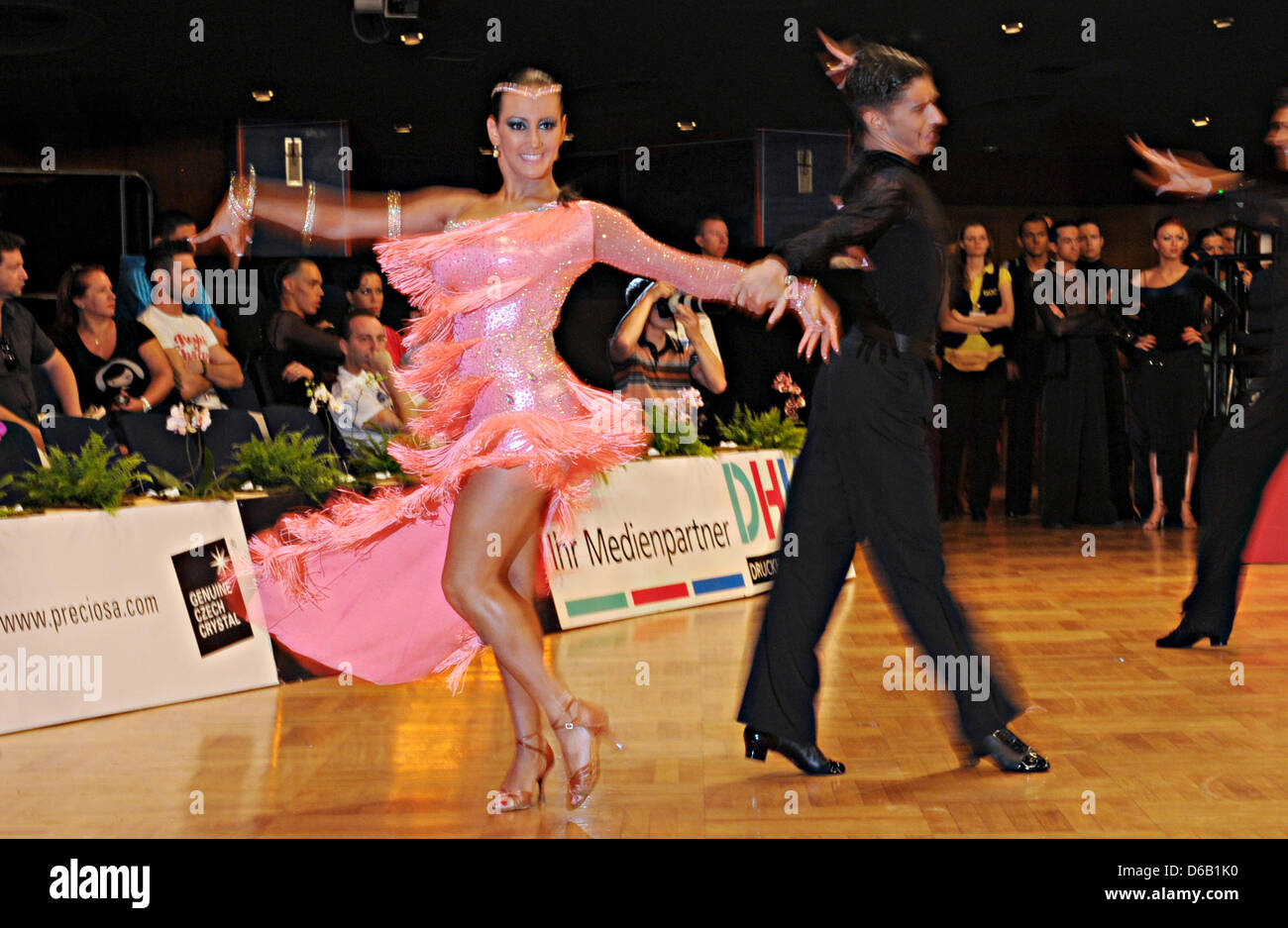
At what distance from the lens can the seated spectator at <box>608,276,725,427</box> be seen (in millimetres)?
6797

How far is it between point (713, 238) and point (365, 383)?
1957 millimetres

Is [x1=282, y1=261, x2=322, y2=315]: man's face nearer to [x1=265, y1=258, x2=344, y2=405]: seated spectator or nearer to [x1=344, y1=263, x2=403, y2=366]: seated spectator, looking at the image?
[x1=265, y1=258, x2=344, y2=405]: seated spectator

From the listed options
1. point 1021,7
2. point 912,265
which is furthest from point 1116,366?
point 912,265

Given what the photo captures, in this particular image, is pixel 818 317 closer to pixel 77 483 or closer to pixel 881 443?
pixel 881 443

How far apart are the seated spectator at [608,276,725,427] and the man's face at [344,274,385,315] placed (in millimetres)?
1204

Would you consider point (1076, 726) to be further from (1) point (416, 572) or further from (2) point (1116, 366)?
(2) point (1116, 366)

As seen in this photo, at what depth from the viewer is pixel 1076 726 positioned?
13.5 feet

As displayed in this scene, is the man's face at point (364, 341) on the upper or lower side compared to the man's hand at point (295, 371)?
upper

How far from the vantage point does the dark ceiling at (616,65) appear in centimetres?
885

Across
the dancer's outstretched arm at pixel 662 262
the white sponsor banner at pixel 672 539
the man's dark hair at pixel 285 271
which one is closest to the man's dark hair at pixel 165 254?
the man's dark hair at pixel 285 271

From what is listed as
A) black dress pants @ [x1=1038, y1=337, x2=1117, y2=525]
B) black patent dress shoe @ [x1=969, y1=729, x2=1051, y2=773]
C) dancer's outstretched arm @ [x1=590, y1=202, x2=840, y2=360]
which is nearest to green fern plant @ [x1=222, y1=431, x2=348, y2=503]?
dancer's outstretched arm @ [x1=590, y1=202, x2=840, y2=360]

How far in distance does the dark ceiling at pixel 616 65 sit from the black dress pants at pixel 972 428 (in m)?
2.39

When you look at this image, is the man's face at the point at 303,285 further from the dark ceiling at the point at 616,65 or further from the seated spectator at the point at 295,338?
the dark ceiling at the point at 616,65

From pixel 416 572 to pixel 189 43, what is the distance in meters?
5.96
